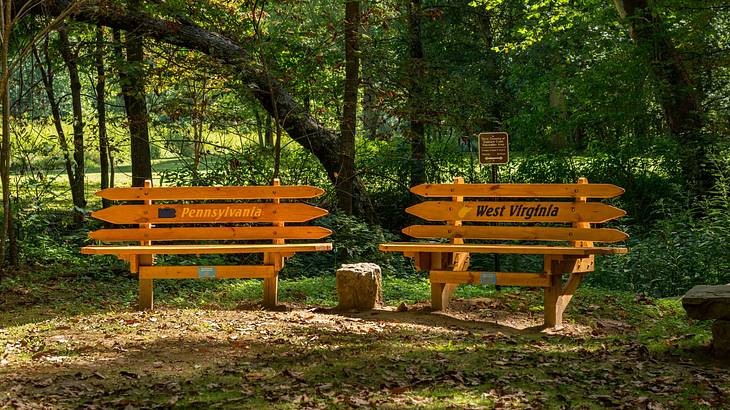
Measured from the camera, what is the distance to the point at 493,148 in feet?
32.8

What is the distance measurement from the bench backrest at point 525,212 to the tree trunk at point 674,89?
257 inches

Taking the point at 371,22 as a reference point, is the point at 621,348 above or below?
below

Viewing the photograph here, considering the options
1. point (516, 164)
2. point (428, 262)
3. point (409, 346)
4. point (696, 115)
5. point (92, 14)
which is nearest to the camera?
point (409, 346)

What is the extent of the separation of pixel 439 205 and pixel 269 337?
2524mm

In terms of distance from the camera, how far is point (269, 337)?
24.8 ft

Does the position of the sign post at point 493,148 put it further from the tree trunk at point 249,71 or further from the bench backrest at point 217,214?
the tree trunk at point 249,71

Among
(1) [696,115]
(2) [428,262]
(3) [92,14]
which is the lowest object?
(2) [428,262]

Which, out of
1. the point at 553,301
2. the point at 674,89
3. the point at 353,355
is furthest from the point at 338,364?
the point at 674,89

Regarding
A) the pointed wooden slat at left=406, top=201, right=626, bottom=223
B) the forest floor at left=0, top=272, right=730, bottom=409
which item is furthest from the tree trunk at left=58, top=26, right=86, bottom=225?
the pointed wooden slat at left=406, top=201, right=626, bottom=223

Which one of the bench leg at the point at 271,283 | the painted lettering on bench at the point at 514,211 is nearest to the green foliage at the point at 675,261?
the painted lettering on bench at the point at 514,211

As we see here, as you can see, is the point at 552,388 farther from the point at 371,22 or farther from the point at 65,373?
the point at 371,22

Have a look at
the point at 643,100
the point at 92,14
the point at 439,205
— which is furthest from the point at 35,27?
the point at 643,100

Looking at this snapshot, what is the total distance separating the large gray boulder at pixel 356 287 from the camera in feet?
29.9

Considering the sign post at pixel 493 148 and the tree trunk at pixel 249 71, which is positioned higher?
the tree trunk at pixel 249 71
